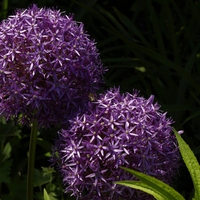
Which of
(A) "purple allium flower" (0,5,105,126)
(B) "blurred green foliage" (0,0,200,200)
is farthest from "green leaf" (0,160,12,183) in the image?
(A) "purple allium flower" (0,5,105,126)

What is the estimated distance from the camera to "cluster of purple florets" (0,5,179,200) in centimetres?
232

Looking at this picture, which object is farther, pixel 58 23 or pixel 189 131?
pixel 189 131

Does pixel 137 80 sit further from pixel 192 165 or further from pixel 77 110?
pixel 192 165

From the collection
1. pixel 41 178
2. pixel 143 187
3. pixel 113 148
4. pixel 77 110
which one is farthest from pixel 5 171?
pixel 143 187

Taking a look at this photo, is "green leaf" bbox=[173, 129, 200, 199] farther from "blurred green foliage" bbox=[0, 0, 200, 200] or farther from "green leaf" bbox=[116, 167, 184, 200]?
"blurred green foliage" bbox=[0, 0, 200, 200]

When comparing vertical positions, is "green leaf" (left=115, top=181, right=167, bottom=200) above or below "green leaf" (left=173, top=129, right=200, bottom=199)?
below

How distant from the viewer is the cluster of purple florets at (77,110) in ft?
7.61

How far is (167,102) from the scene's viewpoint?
3.86m

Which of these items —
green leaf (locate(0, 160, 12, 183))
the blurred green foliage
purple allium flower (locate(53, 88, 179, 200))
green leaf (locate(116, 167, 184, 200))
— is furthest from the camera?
the blurred green foliage

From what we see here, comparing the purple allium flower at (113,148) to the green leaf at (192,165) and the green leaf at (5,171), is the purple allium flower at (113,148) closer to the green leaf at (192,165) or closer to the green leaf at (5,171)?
the green leaf at (192,165)

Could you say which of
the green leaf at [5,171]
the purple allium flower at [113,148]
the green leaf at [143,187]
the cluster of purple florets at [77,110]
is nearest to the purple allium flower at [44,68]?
the cluster of purple florets at [77,110]

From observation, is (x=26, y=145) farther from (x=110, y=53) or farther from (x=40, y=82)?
(x=40, y=82)

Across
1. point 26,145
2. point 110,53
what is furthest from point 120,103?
point 110,53

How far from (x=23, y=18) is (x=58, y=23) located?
16 centimetres
